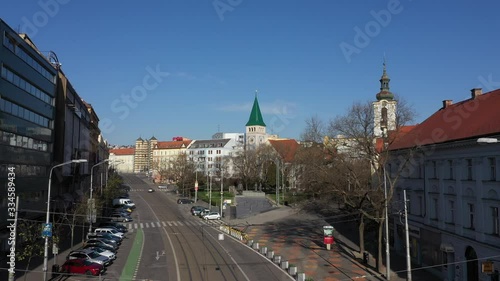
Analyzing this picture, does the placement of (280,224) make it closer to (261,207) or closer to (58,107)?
(261,207)

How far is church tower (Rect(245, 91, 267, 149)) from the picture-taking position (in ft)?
570

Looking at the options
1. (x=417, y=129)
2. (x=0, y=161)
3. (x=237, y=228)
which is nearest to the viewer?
(x=0, y=161)

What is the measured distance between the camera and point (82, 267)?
32.2 meters

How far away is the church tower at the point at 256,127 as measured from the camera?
174 meters

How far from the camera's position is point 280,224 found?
60344 millimetres

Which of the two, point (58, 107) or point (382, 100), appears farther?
point (382, 100)

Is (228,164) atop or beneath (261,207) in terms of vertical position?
atop

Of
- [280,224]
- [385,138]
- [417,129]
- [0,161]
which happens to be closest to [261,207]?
[280,224]

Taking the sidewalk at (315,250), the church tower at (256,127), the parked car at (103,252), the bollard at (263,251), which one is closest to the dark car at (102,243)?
the parked car at (103,252)

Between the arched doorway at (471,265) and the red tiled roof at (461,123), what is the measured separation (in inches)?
294

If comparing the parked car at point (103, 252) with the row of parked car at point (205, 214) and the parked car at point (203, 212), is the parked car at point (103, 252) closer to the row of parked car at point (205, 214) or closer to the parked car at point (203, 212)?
the row of parked car at point (205, 214)

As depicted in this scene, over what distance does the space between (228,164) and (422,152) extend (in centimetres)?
9813

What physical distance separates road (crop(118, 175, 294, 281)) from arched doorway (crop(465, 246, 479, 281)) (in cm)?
1195

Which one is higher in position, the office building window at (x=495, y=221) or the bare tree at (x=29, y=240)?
the office building window at (x=495, y=221)
